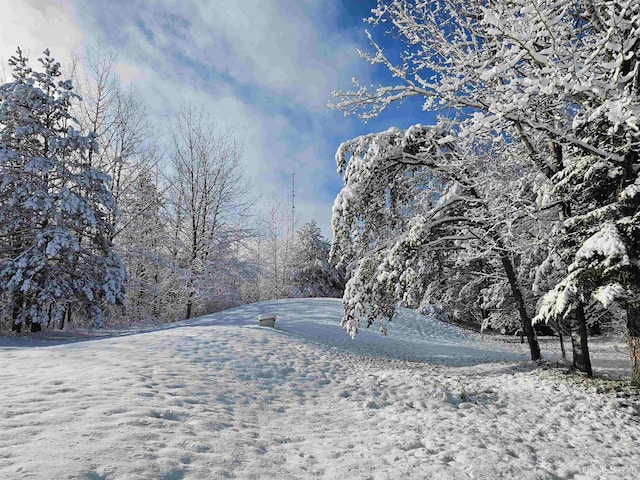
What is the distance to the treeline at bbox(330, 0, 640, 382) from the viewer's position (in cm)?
394

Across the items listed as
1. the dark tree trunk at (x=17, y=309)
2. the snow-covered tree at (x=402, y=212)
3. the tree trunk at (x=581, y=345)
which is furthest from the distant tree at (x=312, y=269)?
the tree trunk at (x=581, y=345)

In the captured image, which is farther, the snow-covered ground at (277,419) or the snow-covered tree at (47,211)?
the snow-covered tree at (47,211)

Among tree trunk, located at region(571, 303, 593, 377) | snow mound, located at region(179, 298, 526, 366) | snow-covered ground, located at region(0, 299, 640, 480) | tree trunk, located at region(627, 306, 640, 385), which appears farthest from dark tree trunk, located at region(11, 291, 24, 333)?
tree trunk, located at region(627, 306, 640, 385)

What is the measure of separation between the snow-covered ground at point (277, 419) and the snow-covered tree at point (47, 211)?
15.6 feet

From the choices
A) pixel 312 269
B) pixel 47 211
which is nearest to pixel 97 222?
pixel 47 211

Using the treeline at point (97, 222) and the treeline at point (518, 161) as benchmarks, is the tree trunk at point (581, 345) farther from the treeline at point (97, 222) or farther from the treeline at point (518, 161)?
the treeline at point (97, 222)

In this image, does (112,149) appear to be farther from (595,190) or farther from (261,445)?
(595,190)

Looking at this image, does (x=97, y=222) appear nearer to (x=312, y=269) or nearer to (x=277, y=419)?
(x=277, y=419)

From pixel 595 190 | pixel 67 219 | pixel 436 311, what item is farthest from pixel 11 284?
pixel 436 311

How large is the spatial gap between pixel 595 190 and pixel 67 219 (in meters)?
14.6

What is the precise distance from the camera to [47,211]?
1094cm

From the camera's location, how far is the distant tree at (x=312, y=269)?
28797 millimetres

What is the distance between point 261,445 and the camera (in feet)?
12.2

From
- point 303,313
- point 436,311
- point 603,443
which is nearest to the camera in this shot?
point 603,443
